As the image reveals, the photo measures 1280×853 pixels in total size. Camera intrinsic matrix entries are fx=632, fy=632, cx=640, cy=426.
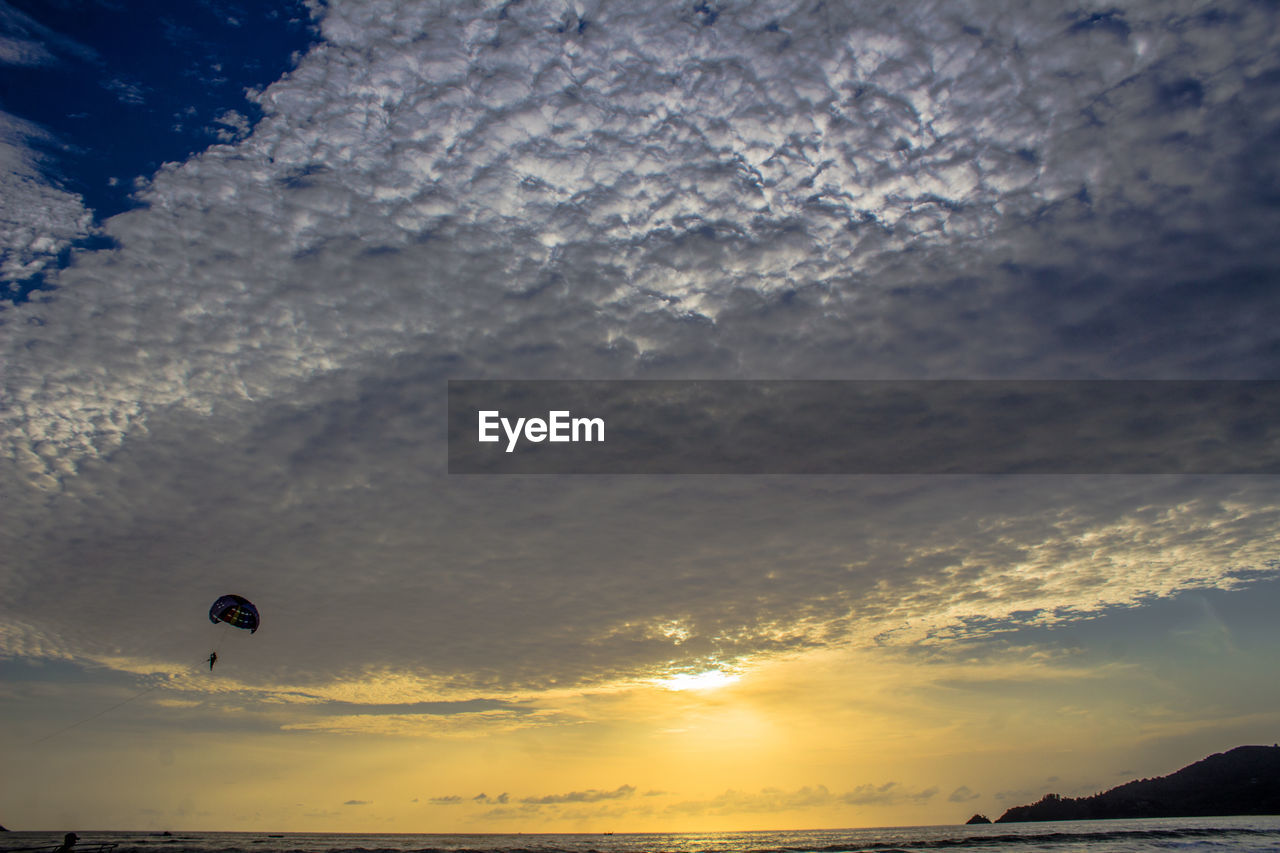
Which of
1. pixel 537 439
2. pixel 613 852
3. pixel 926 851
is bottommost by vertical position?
pixel 613 852

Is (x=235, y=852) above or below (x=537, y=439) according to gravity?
below

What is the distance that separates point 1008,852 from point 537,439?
89.3 metres

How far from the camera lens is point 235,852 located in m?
121

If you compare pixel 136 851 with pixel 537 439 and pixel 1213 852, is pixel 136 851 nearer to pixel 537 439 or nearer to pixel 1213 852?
pixel 537 439

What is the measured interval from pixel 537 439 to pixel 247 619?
30936 mm

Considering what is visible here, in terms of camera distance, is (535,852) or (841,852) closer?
(841,852)

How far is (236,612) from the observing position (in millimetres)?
47531

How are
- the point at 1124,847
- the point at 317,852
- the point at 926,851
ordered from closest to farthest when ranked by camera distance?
the point at 1124,847
the point at 926,851
the point at 317,852

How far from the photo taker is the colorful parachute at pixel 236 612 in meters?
46.8

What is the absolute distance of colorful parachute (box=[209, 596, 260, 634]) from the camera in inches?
1842

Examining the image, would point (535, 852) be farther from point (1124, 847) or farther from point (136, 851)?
point (1124, 847)

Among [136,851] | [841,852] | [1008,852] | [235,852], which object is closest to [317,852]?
[235,852]

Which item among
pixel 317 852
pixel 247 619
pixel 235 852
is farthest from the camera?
pixel 317 852

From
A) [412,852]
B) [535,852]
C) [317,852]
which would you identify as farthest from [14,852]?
[535,852]
